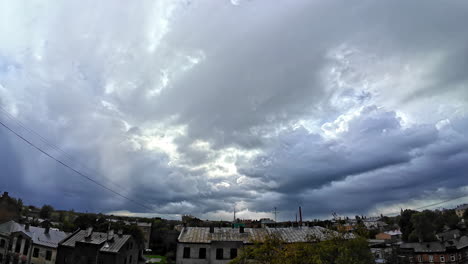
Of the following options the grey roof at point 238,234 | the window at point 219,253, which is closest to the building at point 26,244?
the grey roof at point 238,234

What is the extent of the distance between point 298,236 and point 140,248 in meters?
32.0

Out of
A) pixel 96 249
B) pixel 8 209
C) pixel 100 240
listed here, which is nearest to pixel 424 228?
pixel 100 240

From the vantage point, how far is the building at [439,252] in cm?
7719

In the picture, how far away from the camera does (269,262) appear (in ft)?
82.6

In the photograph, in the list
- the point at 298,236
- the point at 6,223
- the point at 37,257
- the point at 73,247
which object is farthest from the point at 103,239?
the point at 298,236

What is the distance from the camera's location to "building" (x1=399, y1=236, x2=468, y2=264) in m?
77.2

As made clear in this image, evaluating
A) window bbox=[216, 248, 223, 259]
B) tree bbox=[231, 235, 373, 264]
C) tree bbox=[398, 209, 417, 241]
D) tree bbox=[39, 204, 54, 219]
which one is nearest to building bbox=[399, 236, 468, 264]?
tree bbox=[398, 209, 417, 241]

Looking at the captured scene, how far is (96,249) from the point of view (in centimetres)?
5144

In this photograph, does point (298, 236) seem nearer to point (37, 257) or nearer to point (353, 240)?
point (353, 240)

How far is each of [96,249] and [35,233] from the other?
18782mm

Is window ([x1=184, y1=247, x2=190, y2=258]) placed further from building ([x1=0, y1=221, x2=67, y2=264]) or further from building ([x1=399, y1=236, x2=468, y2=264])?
building ([x1=399, y1=236, x2=468, y2=264])

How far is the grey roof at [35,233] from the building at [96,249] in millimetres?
4820

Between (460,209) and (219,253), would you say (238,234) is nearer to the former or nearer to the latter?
(219,253)

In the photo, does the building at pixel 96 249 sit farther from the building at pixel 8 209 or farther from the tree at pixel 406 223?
the tree at pixel 406 223
